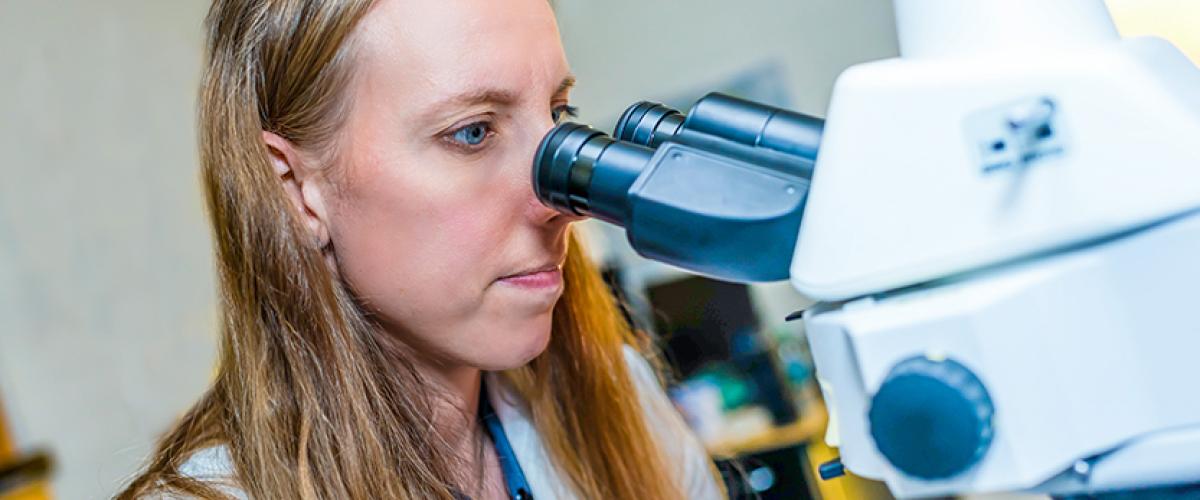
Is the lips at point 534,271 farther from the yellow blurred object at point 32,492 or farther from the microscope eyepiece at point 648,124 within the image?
the yellow blurred object at point 32,492

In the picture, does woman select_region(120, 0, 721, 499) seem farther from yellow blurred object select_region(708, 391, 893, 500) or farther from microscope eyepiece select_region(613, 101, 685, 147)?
yellow blurred object select_region(708, 391, 893, 500)

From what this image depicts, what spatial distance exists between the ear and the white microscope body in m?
0.54

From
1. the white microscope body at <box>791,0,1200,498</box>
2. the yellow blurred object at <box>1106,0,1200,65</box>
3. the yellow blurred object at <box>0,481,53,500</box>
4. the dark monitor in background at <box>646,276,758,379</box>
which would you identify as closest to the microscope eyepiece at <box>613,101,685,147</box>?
the white microscope body at <box>791,0,1200,498</box>

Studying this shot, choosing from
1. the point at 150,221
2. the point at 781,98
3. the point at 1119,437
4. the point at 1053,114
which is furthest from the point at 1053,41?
the point at 150,221

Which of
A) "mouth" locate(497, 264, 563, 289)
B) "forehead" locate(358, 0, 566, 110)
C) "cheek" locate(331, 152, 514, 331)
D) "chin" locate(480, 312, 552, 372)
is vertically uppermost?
"forehead" locate(358, 0, 566, 110)

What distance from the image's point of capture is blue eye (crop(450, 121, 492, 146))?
0.89m

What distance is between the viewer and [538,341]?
0.94 m

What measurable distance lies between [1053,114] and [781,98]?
94.7 inches

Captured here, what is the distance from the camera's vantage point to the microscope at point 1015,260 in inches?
20.1

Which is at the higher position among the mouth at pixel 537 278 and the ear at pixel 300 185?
the ear at pixel 300 185

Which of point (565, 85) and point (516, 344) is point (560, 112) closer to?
point (565, 85)

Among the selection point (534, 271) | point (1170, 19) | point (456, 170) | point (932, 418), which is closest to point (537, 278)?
point (534, 271)

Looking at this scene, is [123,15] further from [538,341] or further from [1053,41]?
[1053,41]

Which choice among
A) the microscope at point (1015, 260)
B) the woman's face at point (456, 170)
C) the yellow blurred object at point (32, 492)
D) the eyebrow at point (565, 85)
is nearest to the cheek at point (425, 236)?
the woman's face at point (456, 170)
